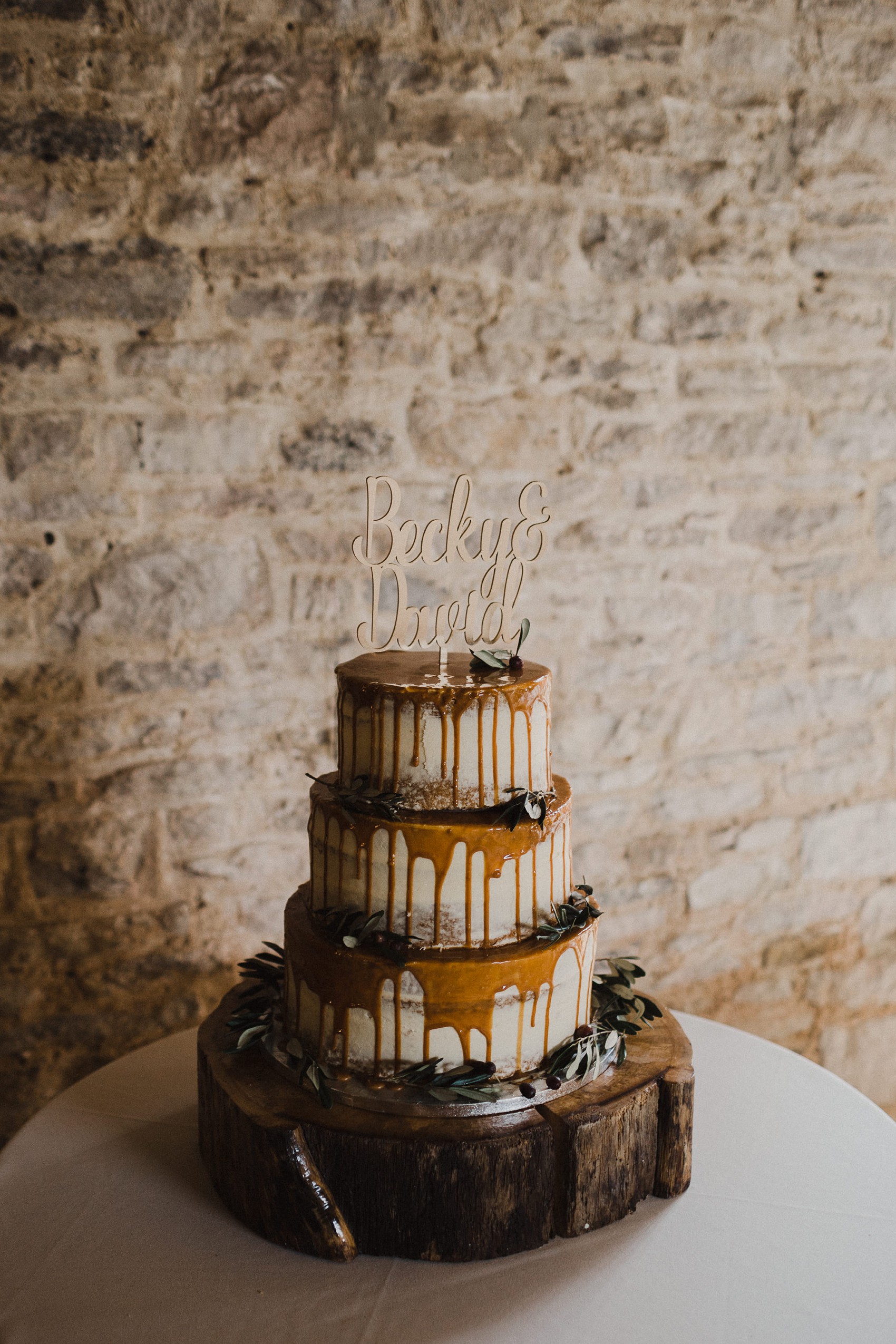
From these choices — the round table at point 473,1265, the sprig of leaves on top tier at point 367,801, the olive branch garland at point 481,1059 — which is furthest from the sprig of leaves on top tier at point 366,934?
the round table at point 473,1265

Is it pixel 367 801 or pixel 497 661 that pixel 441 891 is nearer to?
pixel 367 801

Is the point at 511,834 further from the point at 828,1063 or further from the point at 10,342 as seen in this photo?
the point at 828,1063

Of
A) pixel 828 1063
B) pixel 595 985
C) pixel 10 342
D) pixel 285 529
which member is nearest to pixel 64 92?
pixel 10 342

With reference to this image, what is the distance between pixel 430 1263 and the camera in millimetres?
1524

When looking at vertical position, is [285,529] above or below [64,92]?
below

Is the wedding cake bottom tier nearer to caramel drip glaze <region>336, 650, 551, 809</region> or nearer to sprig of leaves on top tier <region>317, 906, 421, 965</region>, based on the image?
sprig of leaves on top tier <region>317, 906, 421, 965</region>

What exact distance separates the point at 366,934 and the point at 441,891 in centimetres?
14

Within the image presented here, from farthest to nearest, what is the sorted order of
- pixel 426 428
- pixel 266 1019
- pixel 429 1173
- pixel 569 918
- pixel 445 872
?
1. pixel 426 428
2. pixel 266 1019
3. pixel 569 918
4. pixel 445 872
5. pixel 429 1173

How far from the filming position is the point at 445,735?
162cm

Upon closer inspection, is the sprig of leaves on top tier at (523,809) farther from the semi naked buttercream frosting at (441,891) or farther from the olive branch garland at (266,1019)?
the olive branch garland at (266,1019)

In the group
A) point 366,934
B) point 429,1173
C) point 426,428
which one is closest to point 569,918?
point 366,934

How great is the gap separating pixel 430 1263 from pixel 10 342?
2.13m

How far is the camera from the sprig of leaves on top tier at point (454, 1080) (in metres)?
1.54

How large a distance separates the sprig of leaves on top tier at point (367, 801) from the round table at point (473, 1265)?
0.67 meters
